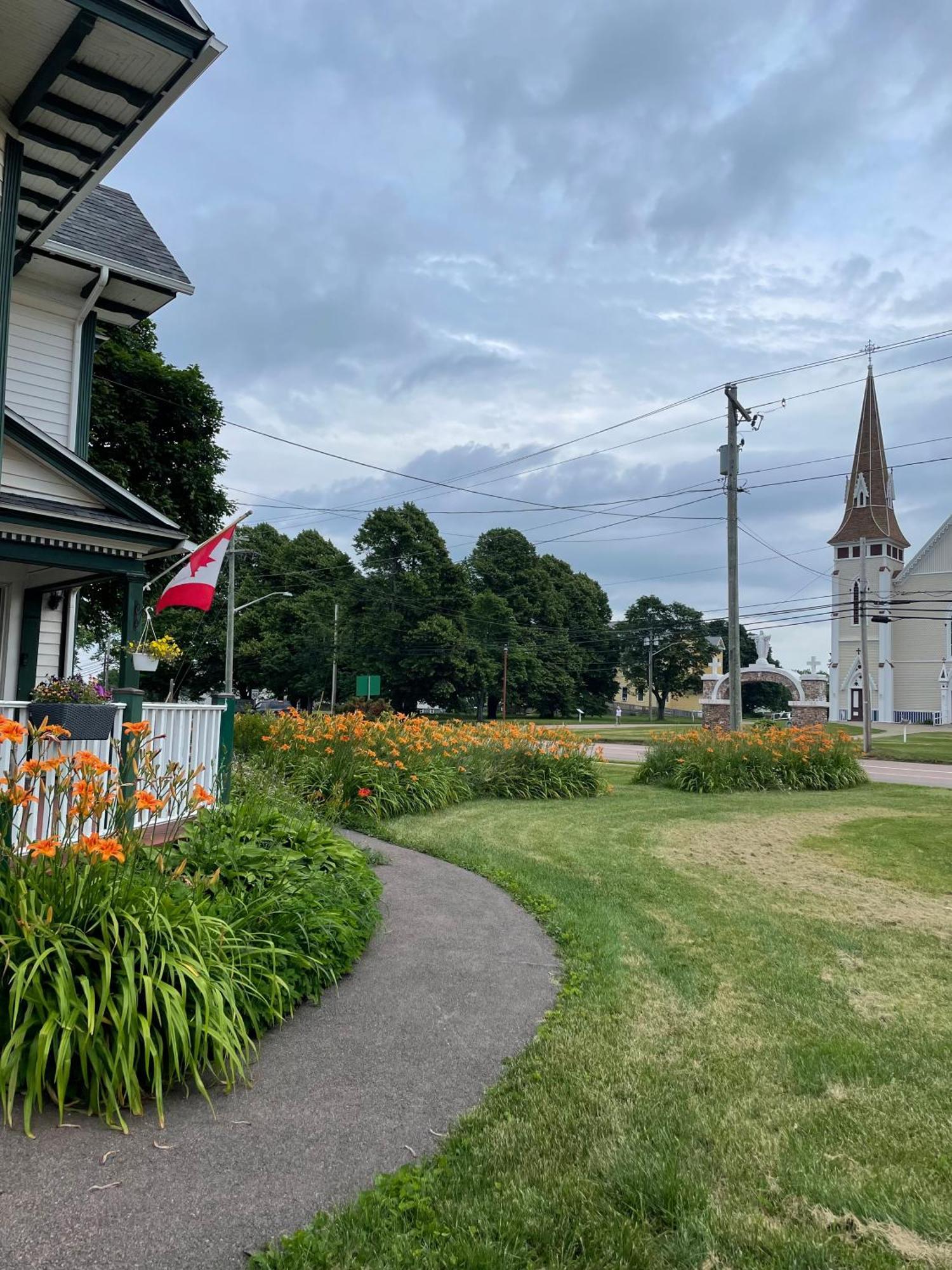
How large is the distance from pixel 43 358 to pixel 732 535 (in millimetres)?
14931

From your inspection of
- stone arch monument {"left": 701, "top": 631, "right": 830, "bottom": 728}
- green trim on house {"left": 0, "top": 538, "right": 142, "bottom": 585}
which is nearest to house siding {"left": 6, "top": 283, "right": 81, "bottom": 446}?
green trim on house {"left": 0, "top": 538, "right": 142, "bottom": 585}

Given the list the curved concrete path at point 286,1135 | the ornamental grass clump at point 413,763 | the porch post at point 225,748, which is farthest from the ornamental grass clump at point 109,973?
the ornamental grass clump at point 413,763

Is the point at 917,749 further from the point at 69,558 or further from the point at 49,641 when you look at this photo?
the point at 69,558

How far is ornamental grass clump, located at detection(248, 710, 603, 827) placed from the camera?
33.3 feet

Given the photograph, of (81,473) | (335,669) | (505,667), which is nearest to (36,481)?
(81,473)

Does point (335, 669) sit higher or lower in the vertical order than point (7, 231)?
lower

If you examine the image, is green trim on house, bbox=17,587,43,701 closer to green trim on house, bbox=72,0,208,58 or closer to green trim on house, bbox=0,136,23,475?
green trim on house, bbox=0,136,23,475

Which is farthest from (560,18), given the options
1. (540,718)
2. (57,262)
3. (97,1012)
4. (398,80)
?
(540,718)

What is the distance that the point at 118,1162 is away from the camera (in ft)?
9.23

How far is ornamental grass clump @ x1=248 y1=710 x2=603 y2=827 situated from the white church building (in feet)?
130

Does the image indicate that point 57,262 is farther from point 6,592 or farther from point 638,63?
point 638,63

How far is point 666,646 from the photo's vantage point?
70938 millimetres

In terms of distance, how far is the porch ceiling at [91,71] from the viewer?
5020 mm

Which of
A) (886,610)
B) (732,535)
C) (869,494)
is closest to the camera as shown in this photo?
(732,535)
